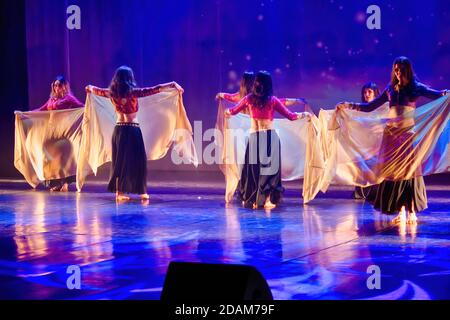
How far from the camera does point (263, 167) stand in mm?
7742

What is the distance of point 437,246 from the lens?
206 inches

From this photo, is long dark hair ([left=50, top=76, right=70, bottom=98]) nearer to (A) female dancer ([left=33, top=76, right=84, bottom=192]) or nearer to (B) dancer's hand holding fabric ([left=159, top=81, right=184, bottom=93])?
(A) female dancer ([left=33, top=76, right=84, bottom=192])

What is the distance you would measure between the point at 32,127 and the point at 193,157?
2.76 m

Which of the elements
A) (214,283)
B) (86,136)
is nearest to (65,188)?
(86,136)

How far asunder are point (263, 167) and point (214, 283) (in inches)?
215

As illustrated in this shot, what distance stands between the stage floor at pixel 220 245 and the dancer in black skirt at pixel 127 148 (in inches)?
10.6

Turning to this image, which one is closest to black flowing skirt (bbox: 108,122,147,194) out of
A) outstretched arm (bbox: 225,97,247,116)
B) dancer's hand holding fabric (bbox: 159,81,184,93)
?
dancer's hand holding fabric (bbox: 159,81,184,93)

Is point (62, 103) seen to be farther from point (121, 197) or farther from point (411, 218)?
point (411, 218)

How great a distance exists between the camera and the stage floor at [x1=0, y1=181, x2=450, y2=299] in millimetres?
4109

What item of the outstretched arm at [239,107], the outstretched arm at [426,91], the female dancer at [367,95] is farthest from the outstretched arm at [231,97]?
the outstretched arm at [426,91]

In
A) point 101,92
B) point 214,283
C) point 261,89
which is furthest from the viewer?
point 101,92

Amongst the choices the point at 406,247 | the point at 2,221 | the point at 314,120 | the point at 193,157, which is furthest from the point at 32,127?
the point at 406,247

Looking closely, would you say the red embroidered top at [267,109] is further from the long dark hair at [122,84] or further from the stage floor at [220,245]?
the long dark hair at [122,84]

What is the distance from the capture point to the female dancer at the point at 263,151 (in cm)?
761
